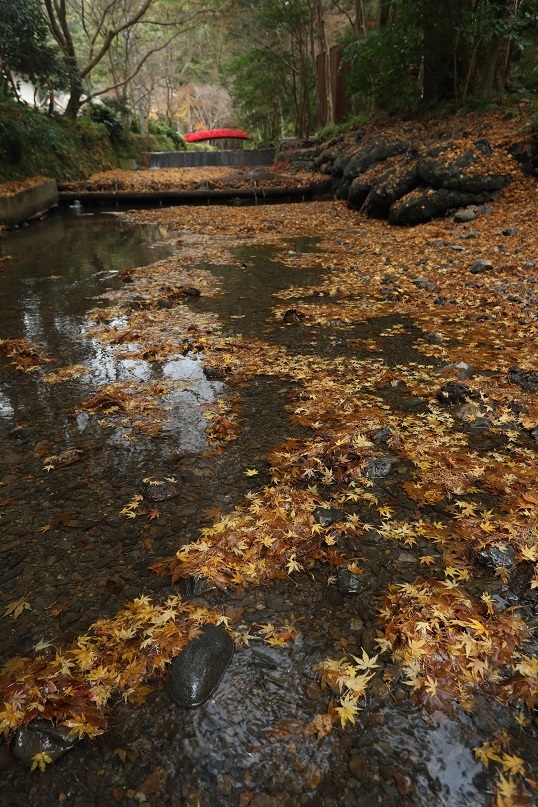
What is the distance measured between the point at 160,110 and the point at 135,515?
66.5 meters

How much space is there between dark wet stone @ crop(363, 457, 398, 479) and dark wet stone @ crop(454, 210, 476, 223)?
28.1 ft

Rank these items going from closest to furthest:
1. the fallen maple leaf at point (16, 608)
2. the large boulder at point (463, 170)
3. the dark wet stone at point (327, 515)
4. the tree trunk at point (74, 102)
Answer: the fallen maple leaf at point (16, 608), the dark wet stone at point (327, 515), the large boulder at point (463, 170), the tree trunk at point (74, 102)

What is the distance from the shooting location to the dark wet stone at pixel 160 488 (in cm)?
268

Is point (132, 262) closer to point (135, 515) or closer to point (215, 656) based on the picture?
point (135, 515)

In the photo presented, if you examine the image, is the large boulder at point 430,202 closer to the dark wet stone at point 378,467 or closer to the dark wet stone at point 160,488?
the dark wet stone at point 378,467

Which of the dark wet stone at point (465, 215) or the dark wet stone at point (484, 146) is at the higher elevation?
the dark wet stone at point (484, 146)

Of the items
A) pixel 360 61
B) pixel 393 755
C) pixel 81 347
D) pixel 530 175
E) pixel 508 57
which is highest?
pixel 360 61

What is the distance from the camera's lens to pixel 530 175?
9.73m

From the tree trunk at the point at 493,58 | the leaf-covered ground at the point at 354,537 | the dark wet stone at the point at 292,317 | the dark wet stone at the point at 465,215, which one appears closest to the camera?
the leaf-covered ground at the point at 354,537

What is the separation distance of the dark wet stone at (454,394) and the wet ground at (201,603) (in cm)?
22

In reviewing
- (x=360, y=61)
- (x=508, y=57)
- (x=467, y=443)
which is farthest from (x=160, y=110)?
(x=467, y=443)

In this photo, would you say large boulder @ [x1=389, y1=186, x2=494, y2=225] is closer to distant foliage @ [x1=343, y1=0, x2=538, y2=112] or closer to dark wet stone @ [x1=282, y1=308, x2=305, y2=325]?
distant foliage @ [x1=343, y1=0, x2=538, y2=112]

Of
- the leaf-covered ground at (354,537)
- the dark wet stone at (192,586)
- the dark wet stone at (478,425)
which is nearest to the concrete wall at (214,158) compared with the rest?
the leaf-covered ground at (354,537)

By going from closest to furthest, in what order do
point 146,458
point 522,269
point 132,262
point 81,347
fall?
point 146,458
point 81,347
point 522,269
point 132,262
